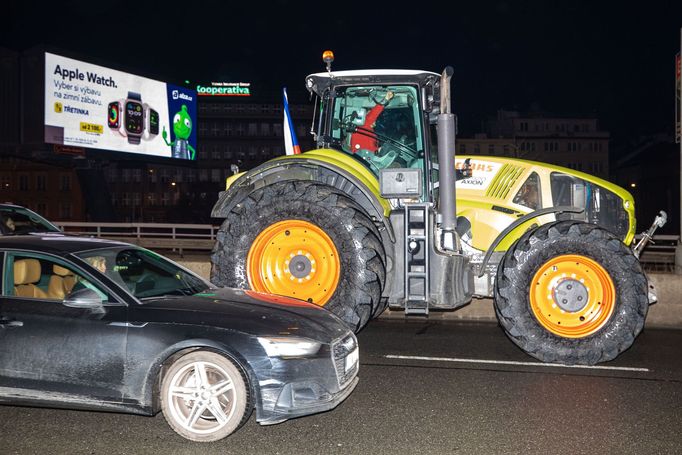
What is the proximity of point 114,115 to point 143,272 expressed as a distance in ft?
89.9

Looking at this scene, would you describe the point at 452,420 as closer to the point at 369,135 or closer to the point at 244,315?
the point at 244,315

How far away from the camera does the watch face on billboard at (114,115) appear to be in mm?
31359

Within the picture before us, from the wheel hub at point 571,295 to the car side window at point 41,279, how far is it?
460 cm

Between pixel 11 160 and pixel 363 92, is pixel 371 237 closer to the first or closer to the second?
pixel 363 92

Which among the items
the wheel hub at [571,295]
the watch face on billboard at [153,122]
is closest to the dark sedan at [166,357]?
the wheel hub at [571,295]

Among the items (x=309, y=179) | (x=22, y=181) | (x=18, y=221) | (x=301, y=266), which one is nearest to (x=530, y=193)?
(x=309, y=179)

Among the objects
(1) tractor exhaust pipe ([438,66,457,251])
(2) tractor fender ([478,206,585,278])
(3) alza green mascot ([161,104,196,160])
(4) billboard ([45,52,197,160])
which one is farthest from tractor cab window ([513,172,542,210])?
(3) alza green mascot ([161,104,196,160])

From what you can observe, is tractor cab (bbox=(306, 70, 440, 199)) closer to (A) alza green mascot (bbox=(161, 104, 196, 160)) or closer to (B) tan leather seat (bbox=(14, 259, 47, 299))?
(B) tan leather seat (bbox=(14, 259, 47, 299))

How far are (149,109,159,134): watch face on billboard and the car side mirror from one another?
3010cm

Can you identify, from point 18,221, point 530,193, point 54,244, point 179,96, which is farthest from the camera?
point 179,96

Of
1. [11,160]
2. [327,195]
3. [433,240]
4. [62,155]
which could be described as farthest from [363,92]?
[11,160]

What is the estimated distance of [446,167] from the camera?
7.50 meters

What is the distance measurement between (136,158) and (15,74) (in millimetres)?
6376

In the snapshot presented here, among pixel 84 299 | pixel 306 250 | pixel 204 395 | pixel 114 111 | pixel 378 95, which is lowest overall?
pixel 204 395
